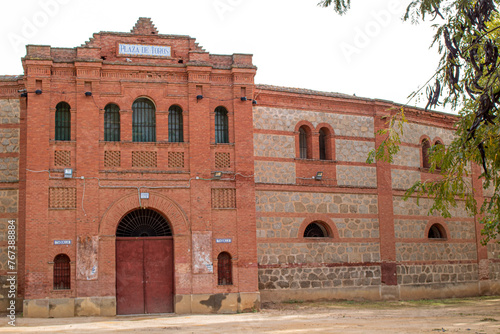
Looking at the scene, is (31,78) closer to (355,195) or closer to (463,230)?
(355,195)

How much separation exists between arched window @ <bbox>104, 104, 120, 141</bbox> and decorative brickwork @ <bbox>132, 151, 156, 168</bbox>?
0.89 m

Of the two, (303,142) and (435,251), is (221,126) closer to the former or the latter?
(303,142)

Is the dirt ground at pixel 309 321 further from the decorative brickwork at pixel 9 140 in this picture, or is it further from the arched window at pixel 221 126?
the arched window at pixel 221 126

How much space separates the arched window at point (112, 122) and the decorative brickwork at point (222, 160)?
3382mm

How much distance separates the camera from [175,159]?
65.1 feet

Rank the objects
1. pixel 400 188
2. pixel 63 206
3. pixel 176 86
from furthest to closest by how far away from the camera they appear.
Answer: pixel 400 188 → pixel 176 86 → pixel 63 206

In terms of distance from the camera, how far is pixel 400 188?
23.9 metres

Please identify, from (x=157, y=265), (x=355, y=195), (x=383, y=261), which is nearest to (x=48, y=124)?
(x=157, y=265)

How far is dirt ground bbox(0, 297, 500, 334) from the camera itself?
15.5 meters

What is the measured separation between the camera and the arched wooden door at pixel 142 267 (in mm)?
19016

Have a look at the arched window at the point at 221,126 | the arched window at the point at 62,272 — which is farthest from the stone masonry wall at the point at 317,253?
the arched window at the point at 62,272

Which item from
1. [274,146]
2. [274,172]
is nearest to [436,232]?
[274,172]

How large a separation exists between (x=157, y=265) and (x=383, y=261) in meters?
8.88

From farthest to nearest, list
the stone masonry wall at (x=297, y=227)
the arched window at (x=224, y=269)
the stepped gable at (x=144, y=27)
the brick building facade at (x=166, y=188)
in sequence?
1. the stone masonry wall at (x=297, y=227)
2. the stepped gable at (x=144, y=27)
3. the arched window at (x=224, y=269)
4. the brick building facade at (x=166, y=188)
